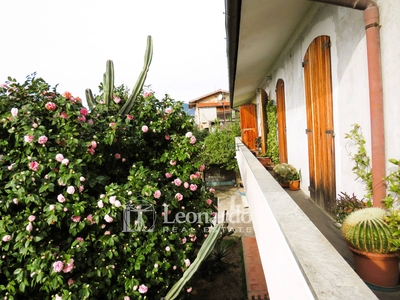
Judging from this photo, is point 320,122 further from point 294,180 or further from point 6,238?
point 6,238

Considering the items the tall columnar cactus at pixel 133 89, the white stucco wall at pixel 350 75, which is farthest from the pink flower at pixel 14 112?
the white stucco wall at pixel 350 75

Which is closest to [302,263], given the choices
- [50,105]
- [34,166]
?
[34,166]

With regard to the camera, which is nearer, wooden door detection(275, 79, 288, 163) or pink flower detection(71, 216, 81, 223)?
pink flower detection(71, 216, 81, 223)

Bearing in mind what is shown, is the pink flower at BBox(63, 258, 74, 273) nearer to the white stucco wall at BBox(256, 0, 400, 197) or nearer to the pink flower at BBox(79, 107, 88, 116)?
the pink flower at BBox(79, 107, 88, 116)

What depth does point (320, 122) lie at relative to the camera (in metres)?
3.70

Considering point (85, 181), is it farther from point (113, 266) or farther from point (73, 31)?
point (73, 31)

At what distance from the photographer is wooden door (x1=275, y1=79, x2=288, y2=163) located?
20.4 ft

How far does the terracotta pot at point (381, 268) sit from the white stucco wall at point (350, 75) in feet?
2.61

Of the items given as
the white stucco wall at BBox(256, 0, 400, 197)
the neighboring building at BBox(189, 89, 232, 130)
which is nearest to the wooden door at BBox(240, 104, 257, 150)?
the white stucco wall at BBox(256, 0, 400, 197)

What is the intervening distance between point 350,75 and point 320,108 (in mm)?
953

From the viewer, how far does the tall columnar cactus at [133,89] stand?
3.42 metres

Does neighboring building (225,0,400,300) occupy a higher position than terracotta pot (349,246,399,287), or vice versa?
neighboring building (225,0,400,300)

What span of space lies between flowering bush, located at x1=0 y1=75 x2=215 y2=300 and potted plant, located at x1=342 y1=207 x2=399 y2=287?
181cm

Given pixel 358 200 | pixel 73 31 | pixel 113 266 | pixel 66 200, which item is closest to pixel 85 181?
pixel 66 200
